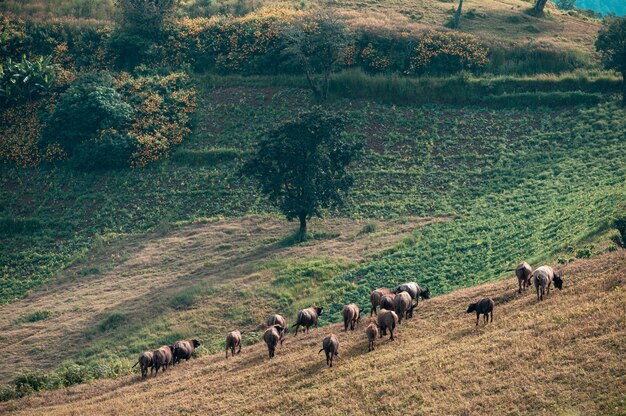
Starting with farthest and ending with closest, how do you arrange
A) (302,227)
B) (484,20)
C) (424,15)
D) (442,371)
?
1. (424,15)
2. (484,20)
3. (302,227)
4. (442,371)

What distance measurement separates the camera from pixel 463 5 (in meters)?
87.4

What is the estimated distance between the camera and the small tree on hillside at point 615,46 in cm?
6656

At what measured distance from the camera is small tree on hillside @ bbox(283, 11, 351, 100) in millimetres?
70188

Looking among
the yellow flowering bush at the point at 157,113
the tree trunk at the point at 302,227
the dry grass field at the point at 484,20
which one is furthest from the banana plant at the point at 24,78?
the tree trunk at the point at 302,227

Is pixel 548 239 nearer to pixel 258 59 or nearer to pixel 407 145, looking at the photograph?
pixel 407 145

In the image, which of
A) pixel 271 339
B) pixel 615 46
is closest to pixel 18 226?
pixel 271 339

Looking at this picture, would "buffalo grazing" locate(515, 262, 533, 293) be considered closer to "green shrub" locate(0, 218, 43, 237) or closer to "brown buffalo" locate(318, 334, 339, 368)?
"brown buffalo" locate(318, 334, 339, 368)

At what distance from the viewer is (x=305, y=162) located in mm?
53969

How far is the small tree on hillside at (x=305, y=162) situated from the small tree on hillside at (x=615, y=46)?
→ 92.3ft

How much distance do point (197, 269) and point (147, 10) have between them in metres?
36.4

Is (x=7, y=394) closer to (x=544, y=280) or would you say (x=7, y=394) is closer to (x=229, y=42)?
(x=544, y=280)

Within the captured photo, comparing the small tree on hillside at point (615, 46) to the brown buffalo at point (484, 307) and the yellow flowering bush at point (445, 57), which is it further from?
the brown buffalo at point (484, 307)

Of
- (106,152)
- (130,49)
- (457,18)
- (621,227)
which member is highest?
(457,18)

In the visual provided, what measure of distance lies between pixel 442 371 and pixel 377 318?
18.7 feet
